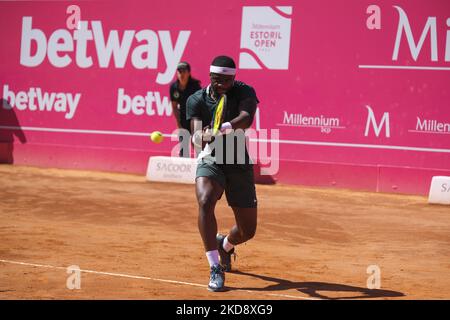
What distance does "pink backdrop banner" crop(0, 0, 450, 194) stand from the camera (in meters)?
15.7

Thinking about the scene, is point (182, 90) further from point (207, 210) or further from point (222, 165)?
point (207, 210)

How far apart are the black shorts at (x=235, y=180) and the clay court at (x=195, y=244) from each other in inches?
31.2

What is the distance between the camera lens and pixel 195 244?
10.3 m

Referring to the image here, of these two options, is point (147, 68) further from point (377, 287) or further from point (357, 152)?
point (377, 287)

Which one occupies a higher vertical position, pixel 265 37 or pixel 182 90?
pixel 265 37

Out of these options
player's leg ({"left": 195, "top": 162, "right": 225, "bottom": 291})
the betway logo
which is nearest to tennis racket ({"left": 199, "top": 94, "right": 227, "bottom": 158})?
player's leg ({"left": 195, "top": 162, "right": 225, "bottom": 291})

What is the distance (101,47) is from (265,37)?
3.97 m

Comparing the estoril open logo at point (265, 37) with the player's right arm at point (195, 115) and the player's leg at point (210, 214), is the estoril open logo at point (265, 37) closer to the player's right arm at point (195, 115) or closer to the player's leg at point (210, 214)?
the player's right arm at point (195, 115)

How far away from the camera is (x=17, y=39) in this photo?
64.7 ft

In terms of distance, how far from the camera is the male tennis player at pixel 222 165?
7.73 metres

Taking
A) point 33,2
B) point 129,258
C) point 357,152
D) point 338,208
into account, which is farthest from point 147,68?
point 129,258

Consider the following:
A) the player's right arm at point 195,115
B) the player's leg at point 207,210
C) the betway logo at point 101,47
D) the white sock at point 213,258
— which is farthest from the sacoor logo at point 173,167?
the white sock at point 213,258

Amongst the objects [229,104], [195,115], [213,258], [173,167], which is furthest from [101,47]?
[213,258]

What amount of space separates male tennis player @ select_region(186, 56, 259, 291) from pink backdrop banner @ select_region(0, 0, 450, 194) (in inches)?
320
